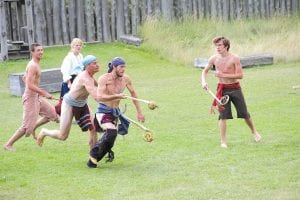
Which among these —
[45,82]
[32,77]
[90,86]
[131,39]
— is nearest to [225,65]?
[90,86]

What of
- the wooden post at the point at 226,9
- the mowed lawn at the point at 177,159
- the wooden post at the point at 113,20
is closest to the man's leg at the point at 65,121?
the mowed lawn at the point at 177,159

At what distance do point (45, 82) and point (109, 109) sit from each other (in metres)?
7.80

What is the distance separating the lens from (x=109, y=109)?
9695mm

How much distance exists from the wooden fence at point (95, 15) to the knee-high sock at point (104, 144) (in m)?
13.0

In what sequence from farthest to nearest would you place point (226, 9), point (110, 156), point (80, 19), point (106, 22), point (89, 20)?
1. point (226, 9)
2. point (106, 22)
3. point (89, 20)
4. point (80, 19)
5. point (110, 156)

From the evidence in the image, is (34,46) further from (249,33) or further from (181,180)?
(249,33)

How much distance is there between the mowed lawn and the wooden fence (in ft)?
24.9

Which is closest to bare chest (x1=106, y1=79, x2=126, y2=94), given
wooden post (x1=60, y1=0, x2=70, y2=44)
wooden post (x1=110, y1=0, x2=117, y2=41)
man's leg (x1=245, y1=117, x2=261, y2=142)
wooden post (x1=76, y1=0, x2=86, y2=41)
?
man's leg (x1=245, y1=117, x2=261, y2=142)

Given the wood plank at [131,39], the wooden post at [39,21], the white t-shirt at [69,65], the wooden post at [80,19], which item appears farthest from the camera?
the wooden post at [80,19]

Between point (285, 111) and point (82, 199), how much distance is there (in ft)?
19.9

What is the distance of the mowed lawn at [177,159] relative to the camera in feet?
27.5

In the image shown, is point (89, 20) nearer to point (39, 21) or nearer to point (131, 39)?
point (131, 39)

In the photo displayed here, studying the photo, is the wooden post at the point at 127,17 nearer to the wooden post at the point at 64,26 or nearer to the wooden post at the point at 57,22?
the wooden post at the point at 64,26

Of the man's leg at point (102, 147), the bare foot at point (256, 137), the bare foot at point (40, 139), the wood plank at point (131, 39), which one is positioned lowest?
the wood plank at point (131, 39)
